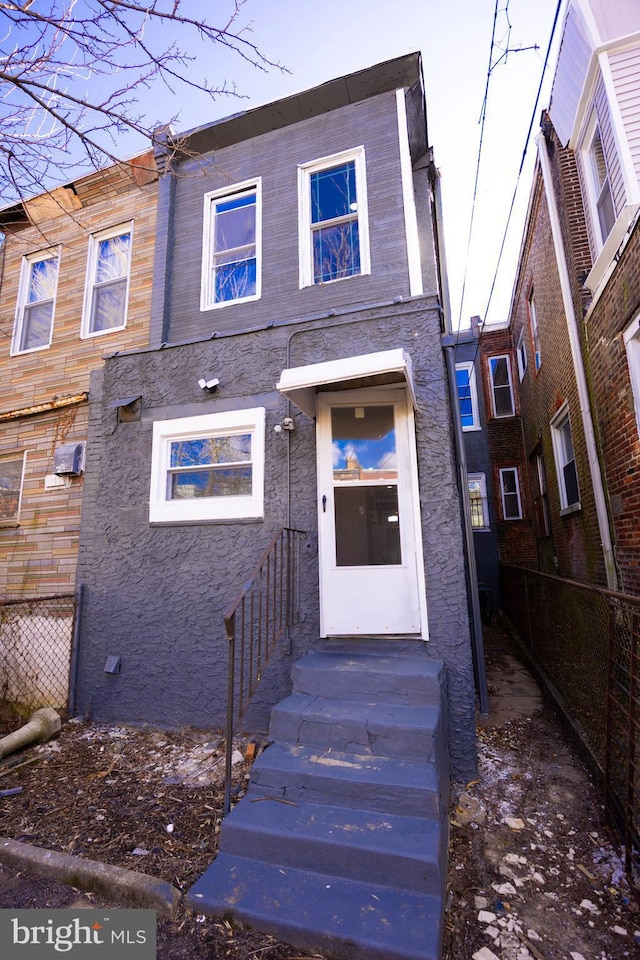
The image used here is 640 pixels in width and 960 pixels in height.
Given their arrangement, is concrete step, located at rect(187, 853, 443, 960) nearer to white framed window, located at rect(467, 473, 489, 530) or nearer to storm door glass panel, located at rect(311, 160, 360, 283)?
storm door glass panel, located at rect(311, 160, 360, 283)

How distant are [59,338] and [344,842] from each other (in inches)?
250

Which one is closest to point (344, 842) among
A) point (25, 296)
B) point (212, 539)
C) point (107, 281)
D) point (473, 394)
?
point (212, 539)

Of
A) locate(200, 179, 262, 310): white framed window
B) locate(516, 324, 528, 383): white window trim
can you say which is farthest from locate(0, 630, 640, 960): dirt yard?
locate(516, 324, 528, 383): white window trim

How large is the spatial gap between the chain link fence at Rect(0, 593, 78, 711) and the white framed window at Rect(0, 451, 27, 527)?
1.24 metres

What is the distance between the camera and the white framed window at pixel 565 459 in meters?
7.09

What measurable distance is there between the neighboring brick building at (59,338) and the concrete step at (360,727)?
11.1ft

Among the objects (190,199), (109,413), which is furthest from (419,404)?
(190,199)

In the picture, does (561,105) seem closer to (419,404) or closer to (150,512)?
(419,404)

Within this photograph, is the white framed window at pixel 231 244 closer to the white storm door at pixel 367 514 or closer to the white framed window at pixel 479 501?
the white storm door at pixel 367 514

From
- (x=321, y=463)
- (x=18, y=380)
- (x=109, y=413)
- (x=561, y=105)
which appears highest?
(x=561, y=105)

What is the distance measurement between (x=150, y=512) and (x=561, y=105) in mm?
7183

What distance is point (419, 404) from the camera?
3.85 metres

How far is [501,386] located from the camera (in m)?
12.3

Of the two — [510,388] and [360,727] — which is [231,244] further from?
[510,388]
